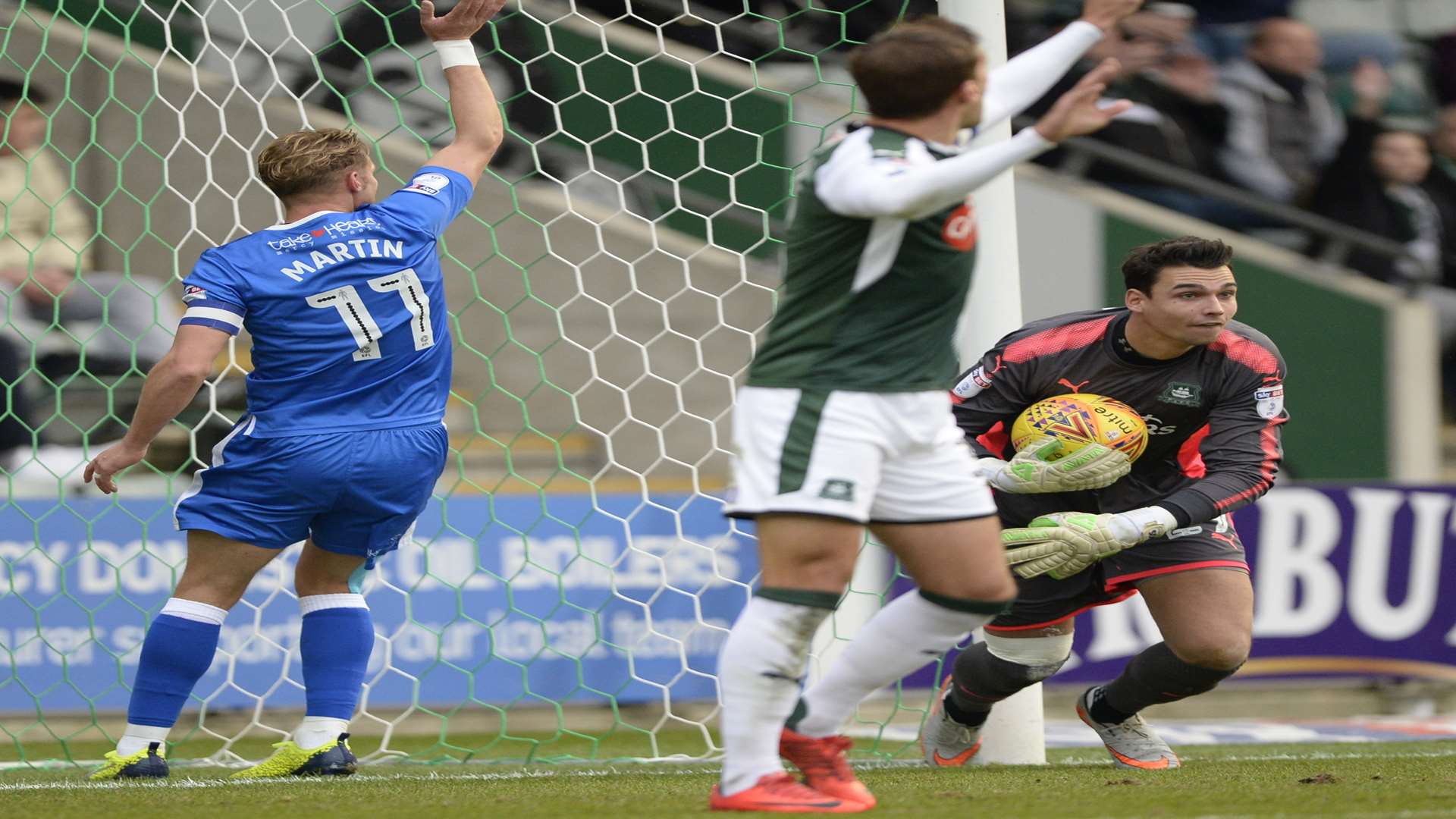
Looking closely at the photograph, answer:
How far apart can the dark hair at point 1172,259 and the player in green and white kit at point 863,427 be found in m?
1.00

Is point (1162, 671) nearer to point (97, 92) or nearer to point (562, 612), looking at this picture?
point (562, 612)

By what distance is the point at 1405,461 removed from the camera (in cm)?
870

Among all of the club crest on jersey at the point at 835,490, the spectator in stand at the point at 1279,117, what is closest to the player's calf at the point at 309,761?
the club crest on jersey at the point at 835,490

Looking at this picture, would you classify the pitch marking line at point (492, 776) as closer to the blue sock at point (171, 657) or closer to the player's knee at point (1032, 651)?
the blue sock at point (171, 657)

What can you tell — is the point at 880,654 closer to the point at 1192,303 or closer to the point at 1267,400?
the point at 1192,303

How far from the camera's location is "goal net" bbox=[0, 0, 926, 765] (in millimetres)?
5844

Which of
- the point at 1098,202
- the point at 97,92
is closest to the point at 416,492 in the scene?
the point at 97,92

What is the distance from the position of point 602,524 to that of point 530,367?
160 centimetres

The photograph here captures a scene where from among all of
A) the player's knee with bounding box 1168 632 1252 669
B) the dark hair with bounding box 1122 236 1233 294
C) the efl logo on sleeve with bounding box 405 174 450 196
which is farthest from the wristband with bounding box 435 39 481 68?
the player's knee with bounding box 1168 632 1252 669

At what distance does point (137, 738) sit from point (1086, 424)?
2414mm

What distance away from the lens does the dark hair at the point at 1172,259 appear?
4.09m

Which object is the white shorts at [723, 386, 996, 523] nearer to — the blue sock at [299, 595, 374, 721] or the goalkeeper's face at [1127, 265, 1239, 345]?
the goalkeeper's face at [1127, 265, 1239, 345]

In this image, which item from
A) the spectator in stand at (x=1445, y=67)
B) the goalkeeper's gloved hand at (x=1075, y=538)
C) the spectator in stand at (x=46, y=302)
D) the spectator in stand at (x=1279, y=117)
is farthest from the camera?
the spectator in stand at (x=1445, y=67)

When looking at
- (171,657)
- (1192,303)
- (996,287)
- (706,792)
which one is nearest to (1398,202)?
(996,287)
